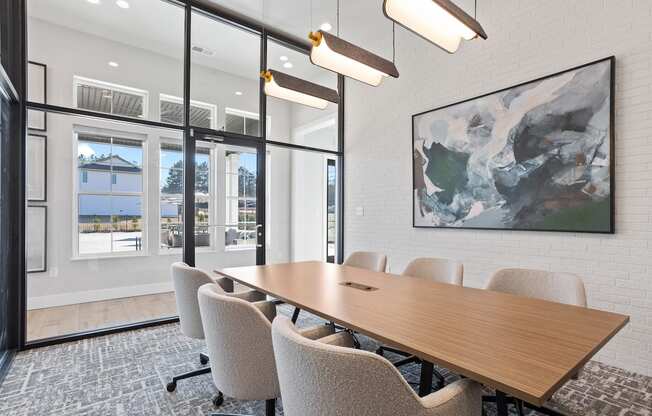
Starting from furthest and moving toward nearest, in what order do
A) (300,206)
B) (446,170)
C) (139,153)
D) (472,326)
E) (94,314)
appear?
(300,206)
(139,153)
(94,314)
(446,170)
(472,326)

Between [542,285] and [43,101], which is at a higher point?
[43,101]

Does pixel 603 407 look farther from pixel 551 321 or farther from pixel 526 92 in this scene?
pixel 526 92

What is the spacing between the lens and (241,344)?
1391 millimetres

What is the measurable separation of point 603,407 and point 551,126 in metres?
2.09

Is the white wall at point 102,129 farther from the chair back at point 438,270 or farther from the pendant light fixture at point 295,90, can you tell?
the chair back at point 438,270

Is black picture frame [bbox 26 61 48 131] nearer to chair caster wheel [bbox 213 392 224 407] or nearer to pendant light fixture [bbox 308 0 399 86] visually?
pendant light fixture [bbox 308 0 399 86]

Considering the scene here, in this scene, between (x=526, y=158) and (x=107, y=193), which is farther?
(x=107, y=193)

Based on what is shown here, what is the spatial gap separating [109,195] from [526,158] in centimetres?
485

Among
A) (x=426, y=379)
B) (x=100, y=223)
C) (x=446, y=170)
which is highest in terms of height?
(x=446, y=170)

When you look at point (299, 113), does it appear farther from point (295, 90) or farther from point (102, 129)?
point (295, 90)

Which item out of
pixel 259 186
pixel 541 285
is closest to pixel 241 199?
pixel 259 186

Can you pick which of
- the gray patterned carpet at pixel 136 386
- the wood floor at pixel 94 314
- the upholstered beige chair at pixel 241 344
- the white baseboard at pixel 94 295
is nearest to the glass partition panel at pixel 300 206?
the white baseboard at pixel 94 295

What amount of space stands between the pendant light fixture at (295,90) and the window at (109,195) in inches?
112

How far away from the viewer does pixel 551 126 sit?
9.34 feet
